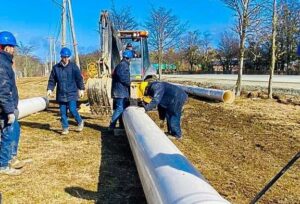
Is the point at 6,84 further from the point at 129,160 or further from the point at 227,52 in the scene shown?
the point at 227,52

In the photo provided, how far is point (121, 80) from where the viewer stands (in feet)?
26.6

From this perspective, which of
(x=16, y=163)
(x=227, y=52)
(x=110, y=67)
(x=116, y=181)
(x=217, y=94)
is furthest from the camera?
(x=227, y=52)

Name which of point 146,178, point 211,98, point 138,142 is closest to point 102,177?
point 138,142

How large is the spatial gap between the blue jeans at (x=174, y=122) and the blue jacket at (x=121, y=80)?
127cm

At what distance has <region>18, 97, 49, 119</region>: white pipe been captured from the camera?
9.95 meters

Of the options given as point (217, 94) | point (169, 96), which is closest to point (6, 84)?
point (169, 96)

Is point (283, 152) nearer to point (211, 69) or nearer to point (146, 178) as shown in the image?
point (146, 178)

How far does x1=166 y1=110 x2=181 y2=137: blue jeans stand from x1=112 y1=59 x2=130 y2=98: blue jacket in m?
1.27

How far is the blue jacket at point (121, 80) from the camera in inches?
318

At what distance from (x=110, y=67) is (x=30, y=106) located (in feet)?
8.77

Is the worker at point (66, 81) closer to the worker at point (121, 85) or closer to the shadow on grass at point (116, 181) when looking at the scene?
the worker at point (121, 85)

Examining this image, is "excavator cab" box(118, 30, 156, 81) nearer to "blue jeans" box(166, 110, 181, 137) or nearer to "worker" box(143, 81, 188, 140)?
"blue jeans" box(166, 110, 181, 137)

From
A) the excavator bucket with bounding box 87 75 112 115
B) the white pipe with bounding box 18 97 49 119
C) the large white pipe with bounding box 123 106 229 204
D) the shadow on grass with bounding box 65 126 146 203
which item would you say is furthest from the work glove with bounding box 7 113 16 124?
the excavator bucket with bounding box 87 75 112 115

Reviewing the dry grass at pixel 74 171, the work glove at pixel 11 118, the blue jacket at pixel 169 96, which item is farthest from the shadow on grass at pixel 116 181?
the work glove at pixel 11 118
